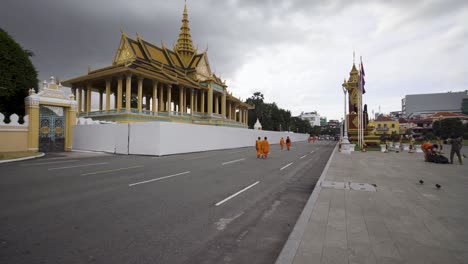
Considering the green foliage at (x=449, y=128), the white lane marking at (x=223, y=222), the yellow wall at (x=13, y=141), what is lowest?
the white lane marking at (x=223, y=222)

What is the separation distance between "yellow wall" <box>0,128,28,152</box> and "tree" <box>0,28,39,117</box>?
3087 mm

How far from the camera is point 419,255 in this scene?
2918mm

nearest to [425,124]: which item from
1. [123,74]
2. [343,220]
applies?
[123,74]

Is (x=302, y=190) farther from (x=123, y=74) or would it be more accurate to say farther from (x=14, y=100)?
(x=123, y=74)

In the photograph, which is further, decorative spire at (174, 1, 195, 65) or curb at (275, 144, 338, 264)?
decorative spire at (174, 1, 195, 65)

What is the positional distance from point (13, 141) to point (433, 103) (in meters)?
132

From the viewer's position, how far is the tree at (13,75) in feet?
58.5

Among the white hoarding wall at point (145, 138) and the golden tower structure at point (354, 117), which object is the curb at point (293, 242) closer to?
the white hoarding wall at point (145, 138)

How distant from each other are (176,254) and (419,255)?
3008 millimetres

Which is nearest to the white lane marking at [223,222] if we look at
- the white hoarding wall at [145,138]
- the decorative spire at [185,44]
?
the white hoarding wall at [145,138]

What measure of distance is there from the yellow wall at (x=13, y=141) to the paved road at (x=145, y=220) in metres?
12.3

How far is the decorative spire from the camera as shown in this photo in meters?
43.7

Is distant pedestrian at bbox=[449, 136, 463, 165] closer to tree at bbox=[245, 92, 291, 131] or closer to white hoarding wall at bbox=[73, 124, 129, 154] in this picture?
white hoarding wall at bbox=[73, 124, 129, 154]

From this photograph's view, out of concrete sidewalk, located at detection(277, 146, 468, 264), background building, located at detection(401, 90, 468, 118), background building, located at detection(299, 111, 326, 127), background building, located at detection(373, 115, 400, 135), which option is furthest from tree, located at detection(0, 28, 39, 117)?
background building, located at detection(299, 111, 326, 127)
